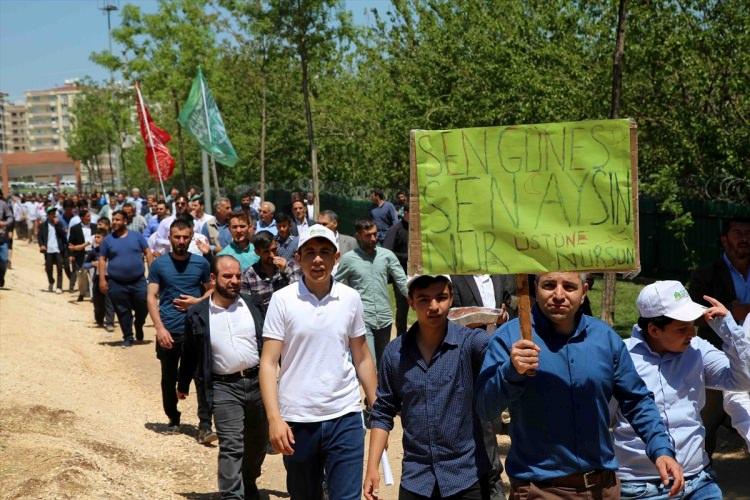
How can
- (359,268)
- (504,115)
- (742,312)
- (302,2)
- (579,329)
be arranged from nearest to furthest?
1. (579,329)
2. (742,312)
3. (359,268)
4. (504,115)
5. (302,2)

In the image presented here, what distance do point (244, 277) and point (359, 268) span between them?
4.29 feet

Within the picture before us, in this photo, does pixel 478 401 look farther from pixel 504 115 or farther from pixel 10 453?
pixel 504 115

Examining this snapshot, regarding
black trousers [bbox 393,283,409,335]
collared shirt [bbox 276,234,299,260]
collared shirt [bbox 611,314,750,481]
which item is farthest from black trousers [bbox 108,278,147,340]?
collared shirt [bbox 611,314,750,481]

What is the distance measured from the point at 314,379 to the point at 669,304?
1912 mm

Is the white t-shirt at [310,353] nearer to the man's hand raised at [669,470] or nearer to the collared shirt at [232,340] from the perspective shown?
the collared shirt at [232,340]

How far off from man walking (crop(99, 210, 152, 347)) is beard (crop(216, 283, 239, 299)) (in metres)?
7.96

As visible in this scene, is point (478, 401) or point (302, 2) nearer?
point (478, 401)

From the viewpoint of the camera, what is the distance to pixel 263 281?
9289 mm

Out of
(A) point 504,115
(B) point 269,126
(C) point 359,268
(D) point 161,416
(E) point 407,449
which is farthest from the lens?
(B) point 269,126

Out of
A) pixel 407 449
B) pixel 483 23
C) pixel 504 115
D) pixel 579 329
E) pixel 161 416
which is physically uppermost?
pixel 483 23

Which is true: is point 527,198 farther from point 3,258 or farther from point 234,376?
point 3,258

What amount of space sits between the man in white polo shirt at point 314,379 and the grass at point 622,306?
8.34 m

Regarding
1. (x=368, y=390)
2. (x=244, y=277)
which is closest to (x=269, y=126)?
(x=244, y=277)

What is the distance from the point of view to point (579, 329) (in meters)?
4.50
